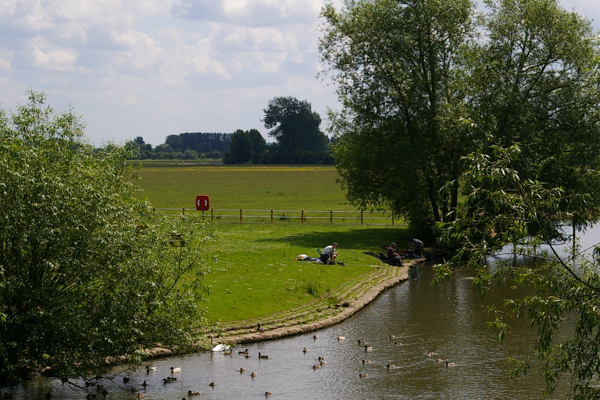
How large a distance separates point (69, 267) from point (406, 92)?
29.7 meters

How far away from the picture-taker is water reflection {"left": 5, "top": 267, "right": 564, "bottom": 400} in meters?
16.0

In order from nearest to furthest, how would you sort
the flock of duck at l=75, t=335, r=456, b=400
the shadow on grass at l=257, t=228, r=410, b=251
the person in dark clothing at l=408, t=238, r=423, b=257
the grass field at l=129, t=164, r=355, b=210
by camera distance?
the flock of duck at l=75, t=335, r=456, b=400 → the person in dark clothing at l=408, t=238, r=423, b=257 → the shadow on grass at l=257, t=228, r=410, b=251 → the grass field at l=129, t=164, r=355, b=210

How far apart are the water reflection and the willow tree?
17.6 metres

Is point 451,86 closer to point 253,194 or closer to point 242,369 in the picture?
point 242,369

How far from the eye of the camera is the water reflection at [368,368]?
16.0 m

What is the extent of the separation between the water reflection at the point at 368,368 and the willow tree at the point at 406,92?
57.7 ft

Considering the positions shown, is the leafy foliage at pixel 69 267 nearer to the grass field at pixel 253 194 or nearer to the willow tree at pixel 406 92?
the willow tree at pixel 406 92

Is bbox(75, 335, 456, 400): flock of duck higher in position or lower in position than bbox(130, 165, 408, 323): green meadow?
lower

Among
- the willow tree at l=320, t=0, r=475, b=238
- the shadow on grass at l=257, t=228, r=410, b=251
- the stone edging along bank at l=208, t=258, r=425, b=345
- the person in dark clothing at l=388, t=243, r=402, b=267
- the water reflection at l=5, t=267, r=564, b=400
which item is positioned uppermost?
the willow tree at l=320, t=0, r=475, b=238

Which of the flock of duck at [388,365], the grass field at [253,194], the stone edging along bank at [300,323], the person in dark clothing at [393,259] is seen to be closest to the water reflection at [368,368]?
the flock of duck at [388,365]

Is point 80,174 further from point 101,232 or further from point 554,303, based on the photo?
point 554,303

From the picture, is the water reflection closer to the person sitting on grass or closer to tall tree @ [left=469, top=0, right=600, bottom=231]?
the person sitting on grass

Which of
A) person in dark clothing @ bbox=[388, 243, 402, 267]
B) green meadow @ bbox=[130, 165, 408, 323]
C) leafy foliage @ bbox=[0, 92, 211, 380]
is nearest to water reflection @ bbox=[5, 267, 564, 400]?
leafy foliage @ bbox=[0, 92, 211, 380]

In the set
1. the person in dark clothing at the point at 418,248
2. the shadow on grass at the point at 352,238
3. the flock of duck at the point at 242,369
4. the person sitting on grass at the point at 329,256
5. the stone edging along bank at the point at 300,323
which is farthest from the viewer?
the shadow on grass at the point at 352,238
